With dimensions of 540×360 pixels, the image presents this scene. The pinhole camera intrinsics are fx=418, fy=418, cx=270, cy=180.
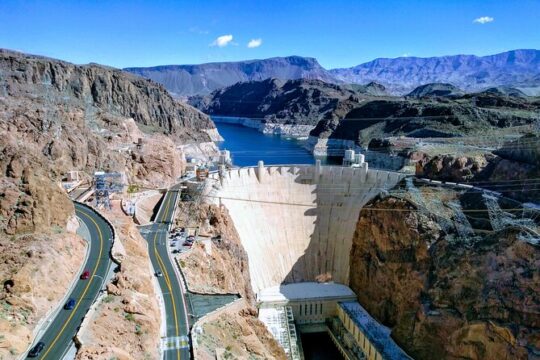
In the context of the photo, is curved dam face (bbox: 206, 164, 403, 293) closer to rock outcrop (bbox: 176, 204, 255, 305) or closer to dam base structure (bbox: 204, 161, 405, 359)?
dam base structure (bbox: 204, 161, 405, 359)

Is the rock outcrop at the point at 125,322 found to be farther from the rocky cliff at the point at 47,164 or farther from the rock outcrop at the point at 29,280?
the rocky cliff at the point at 47,164

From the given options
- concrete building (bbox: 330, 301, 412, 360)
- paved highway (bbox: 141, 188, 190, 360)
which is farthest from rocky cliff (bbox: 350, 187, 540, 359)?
paved highway (bbox: 141, 188, 190, 360)

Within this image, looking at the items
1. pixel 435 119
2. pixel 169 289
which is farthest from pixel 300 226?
pixel 435 119

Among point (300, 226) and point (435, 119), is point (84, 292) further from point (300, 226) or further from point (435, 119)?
point (435, 119)

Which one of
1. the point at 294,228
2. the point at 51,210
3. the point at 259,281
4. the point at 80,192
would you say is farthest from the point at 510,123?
the point at 51,210

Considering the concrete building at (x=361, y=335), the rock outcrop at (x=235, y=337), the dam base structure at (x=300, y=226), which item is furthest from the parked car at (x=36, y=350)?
the dam base structure at (x=300, y=226)

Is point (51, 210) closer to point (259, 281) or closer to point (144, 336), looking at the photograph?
point (144, 336)
